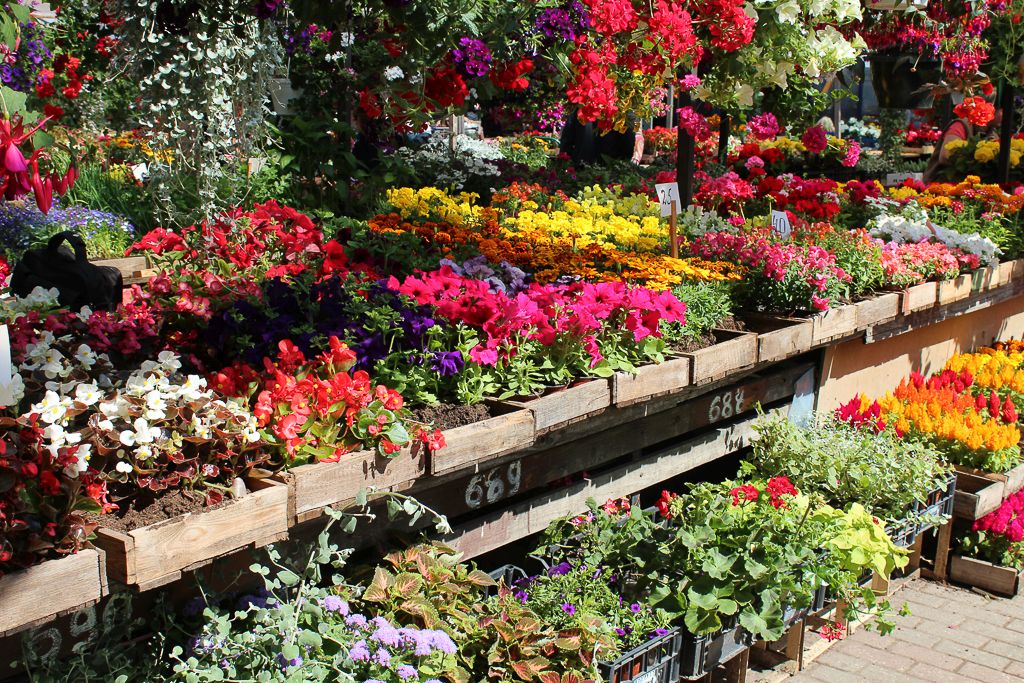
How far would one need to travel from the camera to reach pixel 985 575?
4492mm

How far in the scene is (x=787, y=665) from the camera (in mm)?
3721

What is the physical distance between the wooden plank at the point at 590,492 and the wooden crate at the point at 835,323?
463 mm

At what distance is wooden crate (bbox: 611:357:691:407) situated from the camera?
3262 mm

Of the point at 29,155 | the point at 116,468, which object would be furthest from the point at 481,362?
the point at 29,155

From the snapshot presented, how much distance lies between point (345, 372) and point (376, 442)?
0.24 meters

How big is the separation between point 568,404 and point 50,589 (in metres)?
1.56

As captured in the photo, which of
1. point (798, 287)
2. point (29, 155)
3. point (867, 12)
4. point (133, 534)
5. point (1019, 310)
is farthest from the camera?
point (1019, 310)

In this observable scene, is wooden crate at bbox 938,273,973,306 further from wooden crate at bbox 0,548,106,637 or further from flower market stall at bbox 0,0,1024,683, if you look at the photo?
wooden crate at bbox 0,548,106,637

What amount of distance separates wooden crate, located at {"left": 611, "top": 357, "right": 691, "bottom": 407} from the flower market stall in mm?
12

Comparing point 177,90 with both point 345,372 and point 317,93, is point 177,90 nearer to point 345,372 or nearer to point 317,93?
point 317,93

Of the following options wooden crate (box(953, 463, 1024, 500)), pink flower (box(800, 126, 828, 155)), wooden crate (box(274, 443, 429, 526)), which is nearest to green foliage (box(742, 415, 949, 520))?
wooden crate (box(953, 463, 1024, 500))

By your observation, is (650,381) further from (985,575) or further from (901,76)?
(901,76)

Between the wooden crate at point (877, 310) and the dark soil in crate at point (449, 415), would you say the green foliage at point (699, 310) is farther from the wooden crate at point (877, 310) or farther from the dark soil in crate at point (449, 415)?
the dark soil in crate at point (449, 415)

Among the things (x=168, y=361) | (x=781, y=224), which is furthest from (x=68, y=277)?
(x=781, y=224)
